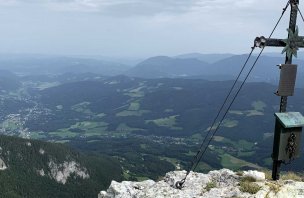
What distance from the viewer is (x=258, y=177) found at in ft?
81.3

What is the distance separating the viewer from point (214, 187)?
2430cm

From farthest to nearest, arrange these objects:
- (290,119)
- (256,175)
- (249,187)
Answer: (256,175) → (290,119) → (249,187)

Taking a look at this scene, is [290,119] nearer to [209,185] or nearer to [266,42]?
[266,42]

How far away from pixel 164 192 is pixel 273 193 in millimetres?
6135

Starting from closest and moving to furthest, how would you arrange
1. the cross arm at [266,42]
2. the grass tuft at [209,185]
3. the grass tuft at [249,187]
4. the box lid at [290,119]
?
the grass tuft at [249,187] → the cross arm at [266,42] → the box lid at [290,119] → the grass tuft at [209,185]

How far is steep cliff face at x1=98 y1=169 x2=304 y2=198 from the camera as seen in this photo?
2203 cm

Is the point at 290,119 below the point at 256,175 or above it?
above

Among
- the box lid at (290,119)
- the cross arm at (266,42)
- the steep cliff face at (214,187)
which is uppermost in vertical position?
the cross arm at (266,42)

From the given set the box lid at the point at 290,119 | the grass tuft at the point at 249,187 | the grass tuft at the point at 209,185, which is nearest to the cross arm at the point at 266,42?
the box lid at the point at 290,119

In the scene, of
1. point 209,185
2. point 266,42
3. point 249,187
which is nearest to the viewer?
point 249,187

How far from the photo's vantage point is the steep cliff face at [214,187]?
72.3 ft

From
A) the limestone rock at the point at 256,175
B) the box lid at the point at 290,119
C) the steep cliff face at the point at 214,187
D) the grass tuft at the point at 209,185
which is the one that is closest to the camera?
the steep cliff face at the point at 214,187

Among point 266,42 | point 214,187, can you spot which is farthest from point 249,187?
point 266,42

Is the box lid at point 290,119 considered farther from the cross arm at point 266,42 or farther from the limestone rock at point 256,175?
the cross arm at point 266,42
